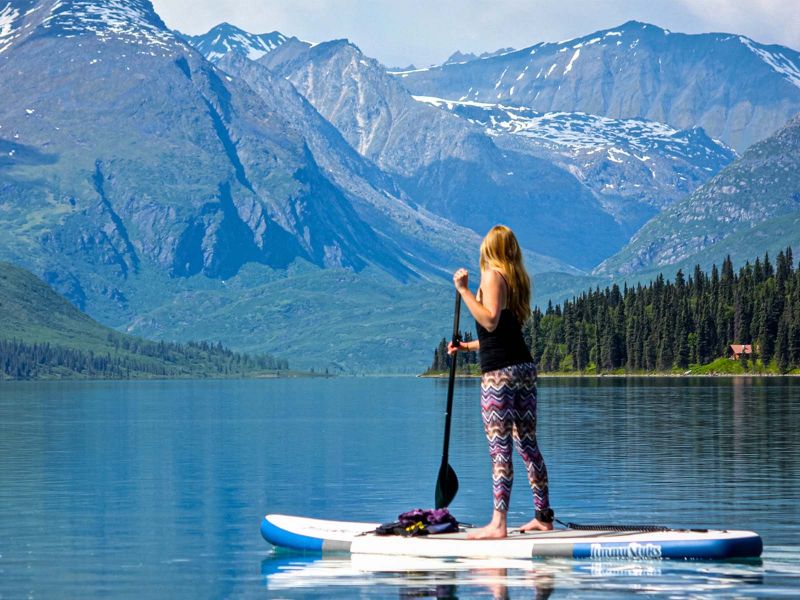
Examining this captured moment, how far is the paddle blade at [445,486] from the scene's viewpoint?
161 feet

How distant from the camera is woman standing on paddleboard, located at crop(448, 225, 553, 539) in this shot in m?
43.8

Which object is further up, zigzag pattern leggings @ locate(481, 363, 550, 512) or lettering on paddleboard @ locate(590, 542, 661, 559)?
zigzag pattern leggings @ locate(481, 363, 550, 512)

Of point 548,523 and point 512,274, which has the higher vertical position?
point 512,274

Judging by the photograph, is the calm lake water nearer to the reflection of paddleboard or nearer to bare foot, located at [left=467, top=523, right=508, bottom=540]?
the reflection of paddleboard

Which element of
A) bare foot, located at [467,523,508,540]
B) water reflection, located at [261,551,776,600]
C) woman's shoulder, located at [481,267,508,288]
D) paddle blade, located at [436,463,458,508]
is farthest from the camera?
paddle blade, located at [436,463,458,508]

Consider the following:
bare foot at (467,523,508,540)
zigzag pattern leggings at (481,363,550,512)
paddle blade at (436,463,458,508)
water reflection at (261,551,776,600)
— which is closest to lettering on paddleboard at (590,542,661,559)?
water reflection at (261,551,776,600)

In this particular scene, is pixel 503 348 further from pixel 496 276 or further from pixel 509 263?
pixel 509 263

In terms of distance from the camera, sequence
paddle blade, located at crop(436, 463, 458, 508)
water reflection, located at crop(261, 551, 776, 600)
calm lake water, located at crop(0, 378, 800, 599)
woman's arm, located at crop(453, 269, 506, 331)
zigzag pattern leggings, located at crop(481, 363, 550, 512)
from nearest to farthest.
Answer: water reflection, located at crop(261, 551, 776, 600)
calm lake water, located at crop(0, 378, 800, 599)
woman's arm, located at crop(453, 269, 506, 331)
zigzag pattern leggings, located at crop(481, 363, 550, 512)
paddle blade, located at crop(436, 463, 458, 508)

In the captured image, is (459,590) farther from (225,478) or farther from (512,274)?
(225,478)

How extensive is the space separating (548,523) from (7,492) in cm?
3567

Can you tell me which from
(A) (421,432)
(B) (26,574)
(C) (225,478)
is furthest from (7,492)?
(A) (421,432)

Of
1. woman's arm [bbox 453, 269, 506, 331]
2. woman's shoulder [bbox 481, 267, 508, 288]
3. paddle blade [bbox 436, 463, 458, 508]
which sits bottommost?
paddle blade [bbox 436, 463, 458, 508]

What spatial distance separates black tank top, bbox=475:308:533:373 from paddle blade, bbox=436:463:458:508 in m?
5.91

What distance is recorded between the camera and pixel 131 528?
5859cm
